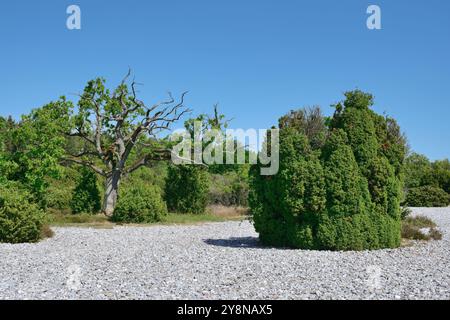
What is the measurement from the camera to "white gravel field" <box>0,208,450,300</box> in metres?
6.91

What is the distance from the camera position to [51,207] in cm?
2253

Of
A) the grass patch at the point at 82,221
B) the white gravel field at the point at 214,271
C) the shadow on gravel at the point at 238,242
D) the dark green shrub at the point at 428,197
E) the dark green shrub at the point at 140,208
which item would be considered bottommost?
the white gravel field at the point at 214,271

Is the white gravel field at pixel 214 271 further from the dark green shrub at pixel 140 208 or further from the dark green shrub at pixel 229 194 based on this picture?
the dark green shrub at pixel 229 194

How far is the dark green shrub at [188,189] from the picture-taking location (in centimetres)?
2270

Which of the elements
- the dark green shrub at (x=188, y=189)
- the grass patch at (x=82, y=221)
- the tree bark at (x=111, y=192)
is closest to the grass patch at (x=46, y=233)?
the grass patch at (x=82, y=221)

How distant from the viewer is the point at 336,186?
1080cm

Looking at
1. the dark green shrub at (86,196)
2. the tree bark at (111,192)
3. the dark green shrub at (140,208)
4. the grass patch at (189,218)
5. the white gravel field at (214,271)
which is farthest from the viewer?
the dark green shrub at (86,196)

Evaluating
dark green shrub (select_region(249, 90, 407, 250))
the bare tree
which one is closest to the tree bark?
the bare tree

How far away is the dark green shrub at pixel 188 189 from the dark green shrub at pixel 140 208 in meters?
3.29

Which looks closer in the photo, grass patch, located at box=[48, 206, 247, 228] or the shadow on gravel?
the shadow on gravel

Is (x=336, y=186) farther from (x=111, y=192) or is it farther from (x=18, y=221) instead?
(x=111, y=192)

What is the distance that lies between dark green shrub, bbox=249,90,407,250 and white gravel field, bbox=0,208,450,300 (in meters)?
0.55

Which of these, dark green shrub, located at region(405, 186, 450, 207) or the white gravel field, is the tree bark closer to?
the white gravel field
